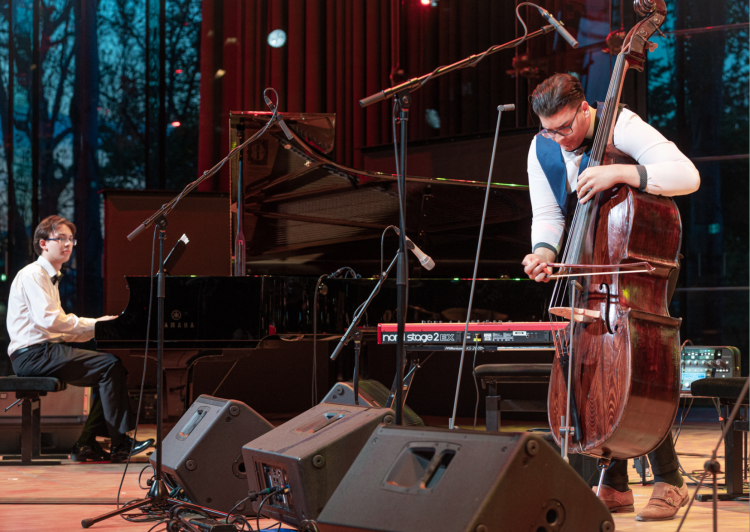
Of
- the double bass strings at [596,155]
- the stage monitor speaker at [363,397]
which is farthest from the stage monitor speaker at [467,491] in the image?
the stage monitor speaker at [363,397]

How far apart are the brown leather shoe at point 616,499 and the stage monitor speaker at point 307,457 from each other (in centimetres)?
87

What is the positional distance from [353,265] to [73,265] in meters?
3.13

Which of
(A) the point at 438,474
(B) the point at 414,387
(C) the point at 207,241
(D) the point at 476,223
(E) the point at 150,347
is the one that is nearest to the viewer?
(A) the point at 438,474

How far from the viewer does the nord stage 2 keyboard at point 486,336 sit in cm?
339

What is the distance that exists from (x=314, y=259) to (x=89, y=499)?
2.36 metres

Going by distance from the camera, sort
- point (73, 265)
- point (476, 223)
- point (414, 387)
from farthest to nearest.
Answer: point (73, 265)
point (414, 387)
point (476, 223)

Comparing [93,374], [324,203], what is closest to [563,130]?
[324,203]

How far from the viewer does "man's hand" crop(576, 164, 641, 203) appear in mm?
2283

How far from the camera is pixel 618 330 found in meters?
2.17

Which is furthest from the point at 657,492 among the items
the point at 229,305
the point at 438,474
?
the point at 229,305

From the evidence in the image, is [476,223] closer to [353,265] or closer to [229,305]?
[353,265]

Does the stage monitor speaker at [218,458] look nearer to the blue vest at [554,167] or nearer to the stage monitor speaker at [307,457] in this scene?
the stage monitor speaker at [307,457]

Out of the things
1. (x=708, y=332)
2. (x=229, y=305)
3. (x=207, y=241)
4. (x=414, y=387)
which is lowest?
(x=414, y=387)

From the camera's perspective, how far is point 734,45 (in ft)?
22.2
